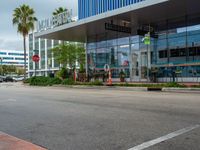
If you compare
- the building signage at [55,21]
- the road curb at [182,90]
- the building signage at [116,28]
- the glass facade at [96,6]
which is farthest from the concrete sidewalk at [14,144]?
the building signage at [55,21]

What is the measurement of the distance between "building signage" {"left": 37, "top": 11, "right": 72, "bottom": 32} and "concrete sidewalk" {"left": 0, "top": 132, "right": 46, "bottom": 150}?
26.4 meters

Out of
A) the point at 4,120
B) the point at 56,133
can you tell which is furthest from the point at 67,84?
the point at 56,133

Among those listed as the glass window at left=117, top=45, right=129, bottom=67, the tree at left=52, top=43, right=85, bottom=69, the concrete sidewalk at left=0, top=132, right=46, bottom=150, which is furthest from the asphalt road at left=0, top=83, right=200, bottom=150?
the tree at left=52, top=43, right=85, bottom=69

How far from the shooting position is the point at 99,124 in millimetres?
8078

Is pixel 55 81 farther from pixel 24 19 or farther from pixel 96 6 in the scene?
pixel 24 19

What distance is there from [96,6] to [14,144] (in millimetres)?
27227

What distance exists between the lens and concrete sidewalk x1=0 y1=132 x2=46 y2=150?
19.3 ft

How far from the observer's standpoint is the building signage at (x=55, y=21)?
32.1 metres

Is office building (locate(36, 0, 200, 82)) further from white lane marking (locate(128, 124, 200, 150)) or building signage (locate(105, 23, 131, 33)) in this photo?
white lane marking (locate(128, 124, 200, 150))

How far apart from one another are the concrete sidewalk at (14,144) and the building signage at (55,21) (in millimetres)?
26389

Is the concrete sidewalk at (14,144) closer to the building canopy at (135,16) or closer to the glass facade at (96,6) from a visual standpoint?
the building canopy at (135,16)

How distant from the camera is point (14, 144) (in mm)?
6203

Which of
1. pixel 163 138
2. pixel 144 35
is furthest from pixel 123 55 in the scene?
pixel 163 138

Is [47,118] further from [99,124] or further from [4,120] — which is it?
[99,124]
